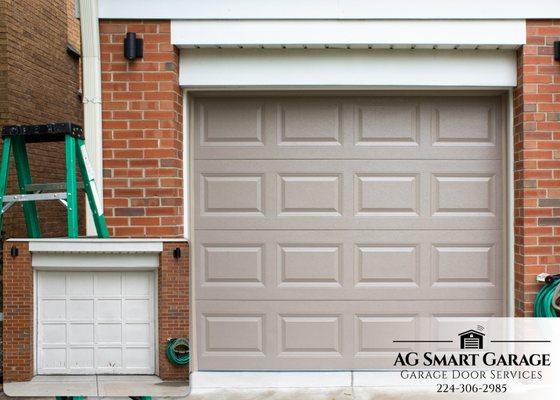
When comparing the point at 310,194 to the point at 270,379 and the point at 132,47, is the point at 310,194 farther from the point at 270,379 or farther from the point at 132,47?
the point at 132,47

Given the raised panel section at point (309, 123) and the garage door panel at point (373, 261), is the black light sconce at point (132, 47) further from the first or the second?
the garage door panel at point (373, 261)

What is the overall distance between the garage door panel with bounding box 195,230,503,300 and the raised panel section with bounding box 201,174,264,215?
0.19 meters

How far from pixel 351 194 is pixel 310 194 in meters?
0.34

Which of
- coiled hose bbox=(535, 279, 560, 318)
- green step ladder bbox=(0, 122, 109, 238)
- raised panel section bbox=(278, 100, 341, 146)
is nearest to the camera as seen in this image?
green step ladder bbox=(0, 122, 109, 238)

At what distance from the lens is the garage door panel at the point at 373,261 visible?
4.66 metres

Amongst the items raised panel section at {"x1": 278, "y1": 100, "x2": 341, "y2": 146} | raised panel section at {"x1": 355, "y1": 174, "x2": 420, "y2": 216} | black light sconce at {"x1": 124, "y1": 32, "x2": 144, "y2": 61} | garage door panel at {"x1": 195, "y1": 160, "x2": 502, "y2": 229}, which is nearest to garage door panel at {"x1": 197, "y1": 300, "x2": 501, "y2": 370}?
garage door panel at {"x1": 195, "y1": 160, "x2": 502, "y2": 229}

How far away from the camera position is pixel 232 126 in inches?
185

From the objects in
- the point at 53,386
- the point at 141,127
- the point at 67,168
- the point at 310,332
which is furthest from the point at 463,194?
the point at 53,386

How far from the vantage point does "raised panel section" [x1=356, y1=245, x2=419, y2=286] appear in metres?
4.66

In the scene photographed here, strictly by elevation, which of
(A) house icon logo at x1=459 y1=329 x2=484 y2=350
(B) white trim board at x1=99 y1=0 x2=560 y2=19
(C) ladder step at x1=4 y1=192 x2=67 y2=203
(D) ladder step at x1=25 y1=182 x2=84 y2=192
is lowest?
(A) house icon logo at x1=459 y1=329 x2=484 y2=350

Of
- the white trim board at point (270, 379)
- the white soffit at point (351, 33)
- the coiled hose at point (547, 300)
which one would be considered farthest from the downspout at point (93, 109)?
the coiled hose at point (547, 300)

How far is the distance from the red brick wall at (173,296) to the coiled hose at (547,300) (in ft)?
10.1

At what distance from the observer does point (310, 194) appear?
467 cm

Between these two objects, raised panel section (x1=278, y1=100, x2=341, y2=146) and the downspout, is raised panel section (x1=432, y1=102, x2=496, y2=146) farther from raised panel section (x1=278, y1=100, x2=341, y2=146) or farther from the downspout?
the downspout
